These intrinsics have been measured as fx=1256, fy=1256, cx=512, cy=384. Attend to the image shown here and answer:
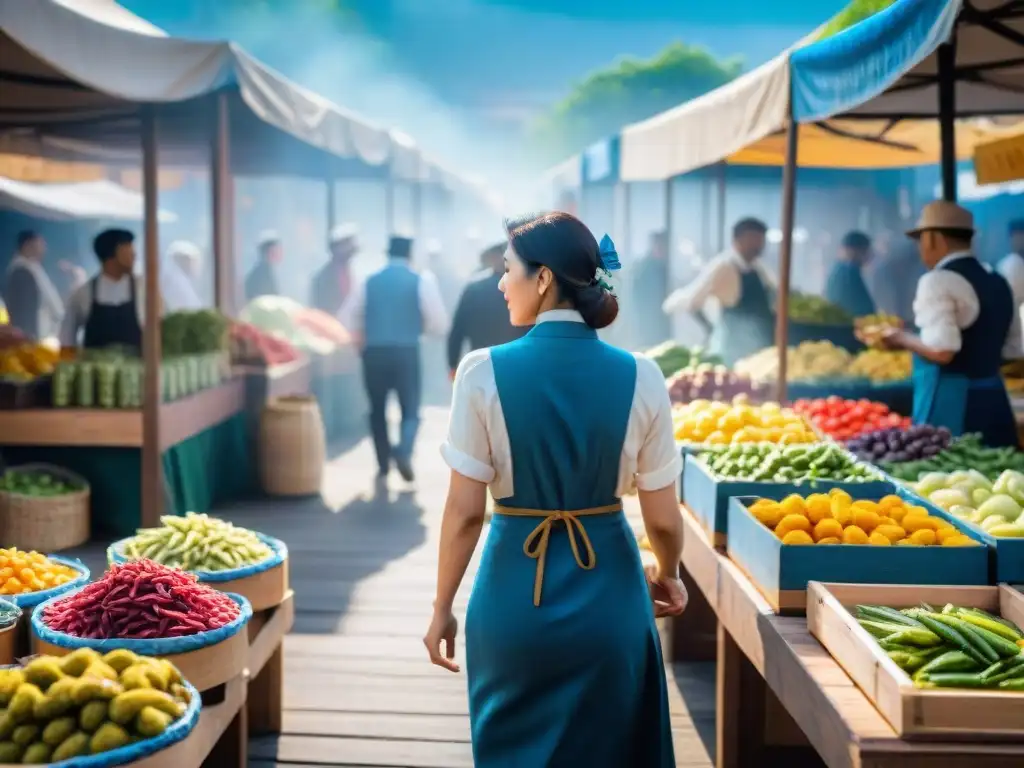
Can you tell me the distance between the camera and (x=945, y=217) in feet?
19.6

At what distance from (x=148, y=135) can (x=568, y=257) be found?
5175 millimetres

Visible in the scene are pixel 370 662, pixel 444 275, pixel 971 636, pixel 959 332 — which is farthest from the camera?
pixel 444 275

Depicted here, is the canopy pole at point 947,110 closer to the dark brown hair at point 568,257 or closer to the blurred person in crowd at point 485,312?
the blurred person in crowd at point 485,312

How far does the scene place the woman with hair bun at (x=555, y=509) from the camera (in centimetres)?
278

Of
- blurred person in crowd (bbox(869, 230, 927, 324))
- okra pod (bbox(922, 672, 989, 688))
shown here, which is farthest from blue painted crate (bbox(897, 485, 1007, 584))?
blurred person in crowd (bbox(869, 230, 927, 324))

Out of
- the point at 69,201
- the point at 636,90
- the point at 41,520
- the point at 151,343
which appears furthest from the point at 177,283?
the point at 636,90

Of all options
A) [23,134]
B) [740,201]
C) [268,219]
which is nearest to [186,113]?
[23,134]

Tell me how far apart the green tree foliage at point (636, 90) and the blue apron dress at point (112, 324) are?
57255 millimetres

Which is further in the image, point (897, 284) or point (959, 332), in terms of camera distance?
point (897, 284)

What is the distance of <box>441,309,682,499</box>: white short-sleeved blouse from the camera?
278cm

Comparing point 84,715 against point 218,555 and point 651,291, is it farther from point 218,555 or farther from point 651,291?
point 651,291

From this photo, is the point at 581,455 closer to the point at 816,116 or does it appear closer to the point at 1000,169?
the point at 816,116

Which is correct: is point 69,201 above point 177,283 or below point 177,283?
above

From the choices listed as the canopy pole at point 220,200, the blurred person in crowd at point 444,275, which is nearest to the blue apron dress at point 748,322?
the canopy pole at point 220,200
